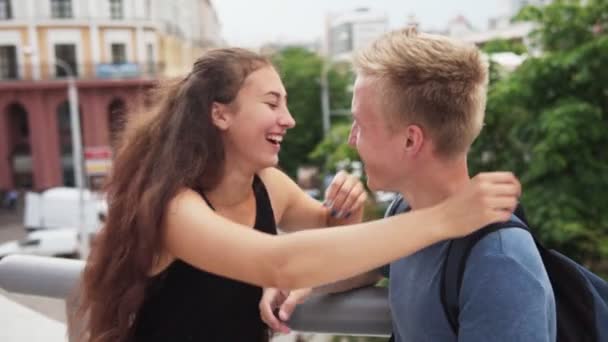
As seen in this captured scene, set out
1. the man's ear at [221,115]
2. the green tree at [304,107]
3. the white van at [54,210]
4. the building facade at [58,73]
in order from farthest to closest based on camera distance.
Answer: the building facade at [58,73] → the green tree at [304,107] → the white van at [54,210] → the man's ear at [221,115]

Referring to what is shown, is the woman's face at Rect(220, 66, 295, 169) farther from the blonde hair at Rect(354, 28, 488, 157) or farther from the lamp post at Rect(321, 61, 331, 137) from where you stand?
the lamp post at Rect(321, 61, 331, 137)

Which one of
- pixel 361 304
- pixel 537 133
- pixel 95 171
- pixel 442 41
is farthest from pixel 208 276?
pixel 95 171

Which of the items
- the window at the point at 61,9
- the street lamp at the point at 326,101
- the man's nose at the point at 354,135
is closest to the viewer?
the man's nose at the point at 354,135

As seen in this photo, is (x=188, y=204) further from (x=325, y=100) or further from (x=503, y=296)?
(x=325, y=100)

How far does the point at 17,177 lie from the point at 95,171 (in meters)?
7.13

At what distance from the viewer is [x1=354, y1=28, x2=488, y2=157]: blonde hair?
1.34m

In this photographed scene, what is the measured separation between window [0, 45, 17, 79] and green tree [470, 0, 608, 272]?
25579 mm

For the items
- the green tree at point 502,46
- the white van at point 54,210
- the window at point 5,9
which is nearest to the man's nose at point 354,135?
the green tree at point 502,46

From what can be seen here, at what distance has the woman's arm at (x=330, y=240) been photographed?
119 cm

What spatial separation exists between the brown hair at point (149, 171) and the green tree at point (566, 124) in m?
8.20

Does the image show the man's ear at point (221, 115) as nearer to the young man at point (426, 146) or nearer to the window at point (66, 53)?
the young man at point (426, 146)

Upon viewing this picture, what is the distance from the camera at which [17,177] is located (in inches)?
1222

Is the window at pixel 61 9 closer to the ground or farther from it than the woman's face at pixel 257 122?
farther from it

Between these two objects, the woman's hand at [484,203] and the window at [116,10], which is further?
the window at [116,10]
